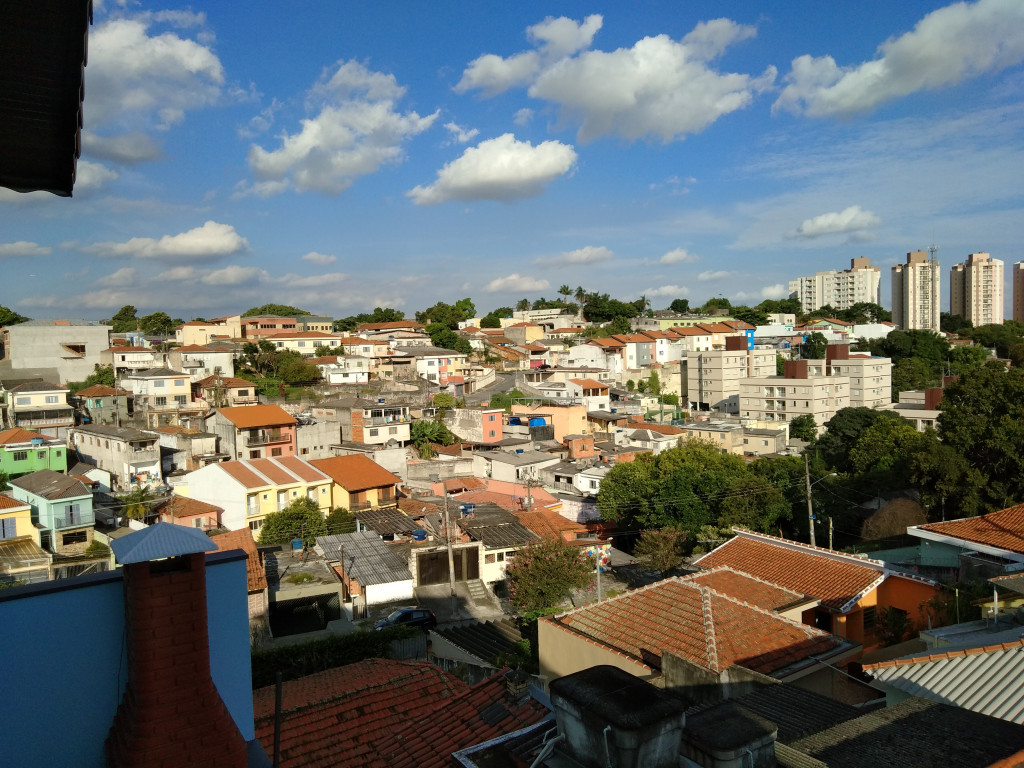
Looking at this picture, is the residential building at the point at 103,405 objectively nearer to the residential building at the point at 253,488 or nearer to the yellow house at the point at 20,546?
the residential building at the point at 253,488

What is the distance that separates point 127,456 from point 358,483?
926 cm

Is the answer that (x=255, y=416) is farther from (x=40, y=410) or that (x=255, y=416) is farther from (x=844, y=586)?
(x=844, y=586)

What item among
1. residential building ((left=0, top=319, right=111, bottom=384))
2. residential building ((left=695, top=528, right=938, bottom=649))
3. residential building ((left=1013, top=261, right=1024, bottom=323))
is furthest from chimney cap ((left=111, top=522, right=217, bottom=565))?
residential building ((left=1013, top=261, right=1024, bottom=323))

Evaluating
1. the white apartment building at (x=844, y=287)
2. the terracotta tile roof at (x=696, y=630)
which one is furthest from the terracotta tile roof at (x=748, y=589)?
the white apartment building at (x=844, y=287)

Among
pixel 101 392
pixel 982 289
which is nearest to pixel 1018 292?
pixel 982 289

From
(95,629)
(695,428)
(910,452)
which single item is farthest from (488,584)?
(695,428)

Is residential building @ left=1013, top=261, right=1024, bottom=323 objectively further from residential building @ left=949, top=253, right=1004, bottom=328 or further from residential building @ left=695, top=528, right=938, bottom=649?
residential building @ left=695, top=528, right=938, bottom=649

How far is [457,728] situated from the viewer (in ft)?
17.2

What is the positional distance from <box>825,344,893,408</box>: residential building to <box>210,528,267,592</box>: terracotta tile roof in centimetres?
3972

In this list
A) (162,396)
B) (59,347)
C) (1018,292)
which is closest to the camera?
(162,396)

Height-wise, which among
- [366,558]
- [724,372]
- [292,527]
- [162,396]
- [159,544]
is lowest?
[292,527]

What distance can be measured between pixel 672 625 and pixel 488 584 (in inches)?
431

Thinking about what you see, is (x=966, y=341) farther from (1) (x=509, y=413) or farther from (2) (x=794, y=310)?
(1) (x=509, y=413)

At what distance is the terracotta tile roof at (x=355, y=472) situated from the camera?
26.4 metres
